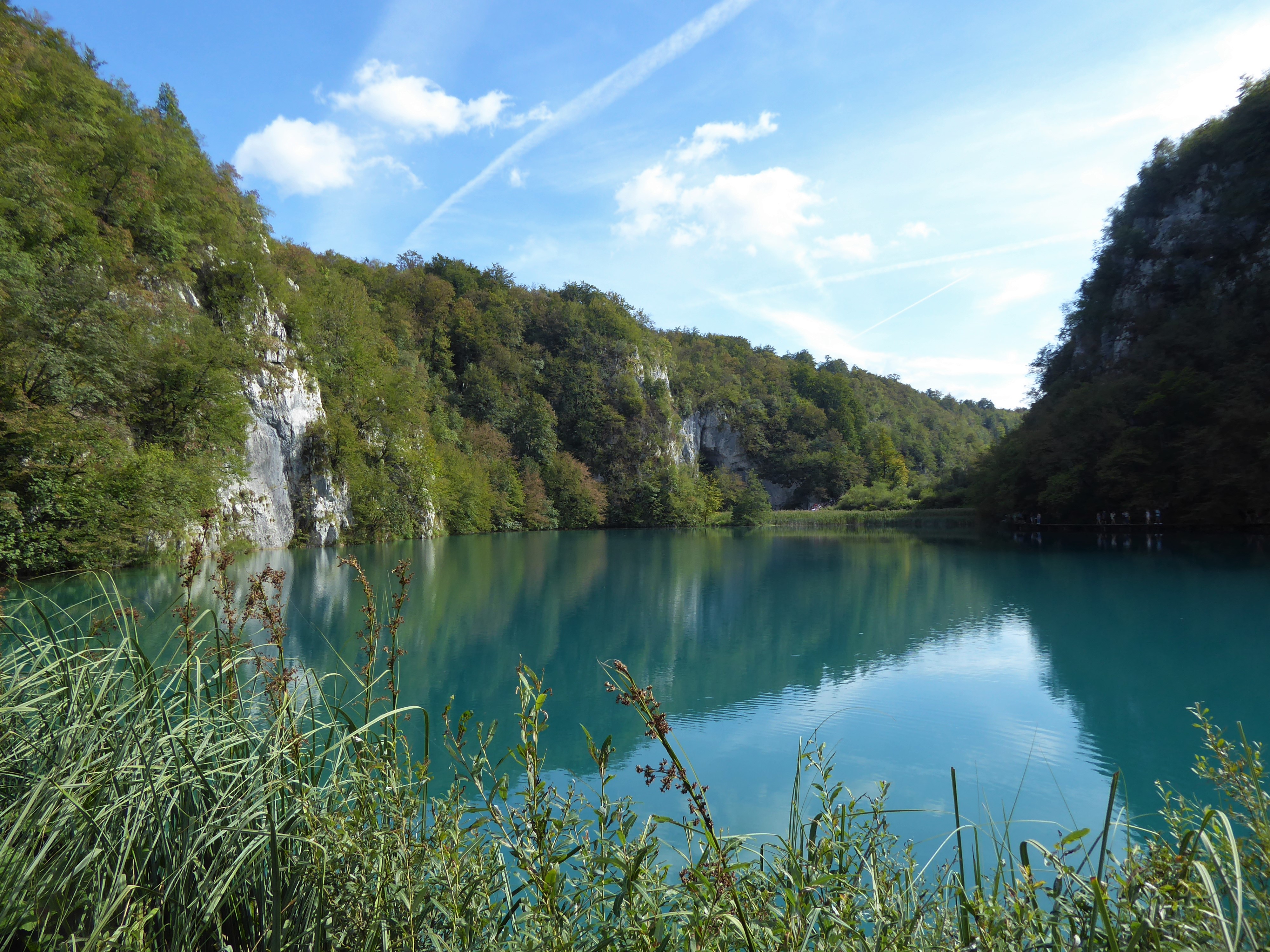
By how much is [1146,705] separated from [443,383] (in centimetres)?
3801

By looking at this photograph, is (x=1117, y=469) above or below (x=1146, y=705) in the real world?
above

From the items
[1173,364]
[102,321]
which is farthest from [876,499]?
[102,321]

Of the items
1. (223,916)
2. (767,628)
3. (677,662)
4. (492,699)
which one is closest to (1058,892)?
(223,916)

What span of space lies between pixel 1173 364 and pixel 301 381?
31.4 m

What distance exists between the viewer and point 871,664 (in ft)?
23.8

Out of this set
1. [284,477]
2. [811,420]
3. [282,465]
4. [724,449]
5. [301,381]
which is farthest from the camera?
[811,420]

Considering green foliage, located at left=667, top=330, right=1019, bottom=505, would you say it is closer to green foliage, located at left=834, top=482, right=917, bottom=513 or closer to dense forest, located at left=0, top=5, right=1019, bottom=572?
dense forest, located at left=0, top=5, right=1019, bottom=572

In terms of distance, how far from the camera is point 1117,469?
23516 millimetres

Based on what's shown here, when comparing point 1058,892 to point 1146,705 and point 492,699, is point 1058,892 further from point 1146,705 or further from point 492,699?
point 1146,705

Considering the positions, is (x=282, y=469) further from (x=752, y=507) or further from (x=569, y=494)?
(x=752, y=507)

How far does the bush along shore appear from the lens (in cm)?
113

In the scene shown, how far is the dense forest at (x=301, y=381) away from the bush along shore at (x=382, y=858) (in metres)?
0.61

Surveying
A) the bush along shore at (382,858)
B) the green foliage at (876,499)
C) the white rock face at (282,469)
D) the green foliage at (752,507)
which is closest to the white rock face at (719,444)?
the green foliage at (752,507)

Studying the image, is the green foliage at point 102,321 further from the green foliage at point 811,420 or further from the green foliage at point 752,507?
the green foliage at point 811,420
